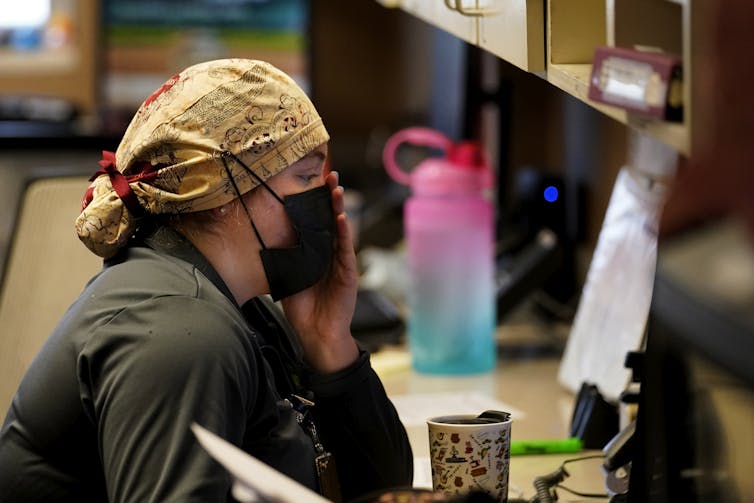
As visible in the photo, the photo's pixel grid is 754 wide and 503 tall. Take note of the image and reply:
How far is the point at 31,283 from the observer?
2.13 metres

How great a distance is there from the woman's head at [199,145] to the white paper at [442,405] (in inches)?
28.3

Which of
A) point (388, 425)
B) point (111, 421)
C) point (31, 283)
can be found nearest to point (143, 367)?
point (111, 421)

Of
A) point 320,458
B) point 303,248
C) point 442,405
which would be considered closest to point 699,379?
point 320,458

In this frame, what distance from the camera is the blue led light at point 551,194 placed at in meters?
2.85

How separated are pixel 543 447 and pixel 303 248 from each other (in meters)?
0.52

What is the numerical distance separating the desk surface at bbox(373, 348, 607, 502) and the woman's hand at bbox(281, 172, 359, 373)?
0.73 feet

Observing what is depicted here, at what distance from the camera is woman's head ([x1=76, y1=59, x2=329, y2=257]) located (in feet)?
4.57

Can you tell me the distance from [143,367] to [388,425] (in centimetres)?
53

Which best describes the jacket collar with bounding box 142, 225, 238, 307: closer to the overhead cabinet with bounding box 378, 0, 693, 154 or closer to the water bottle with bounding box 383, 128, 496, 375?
the overhead cabinet with bounding box 378, 0, 693, 154

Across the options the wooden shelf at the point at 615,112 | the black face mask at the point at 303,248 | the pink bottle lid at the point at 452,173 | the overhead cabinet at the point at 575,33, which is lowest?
the pink bottle lid at the point at 452,173

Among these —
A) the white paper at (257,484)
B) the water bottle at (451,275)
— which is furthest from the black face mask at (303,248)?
the water bottle at (451,275)

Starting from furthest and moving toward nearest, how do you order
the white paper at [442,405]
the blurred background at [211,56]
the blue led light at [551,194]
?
1. the blurred background at [211,56]
2. the blue led light at [551,194]
3. the white paper at [442,405]

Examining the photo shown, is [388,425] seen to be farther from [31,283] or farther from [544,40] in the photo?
→ [31,283]

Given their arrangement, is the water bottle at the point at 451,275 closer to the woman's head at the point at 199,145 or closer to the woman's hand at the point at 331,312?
the woman's hand at the point at 331,312
